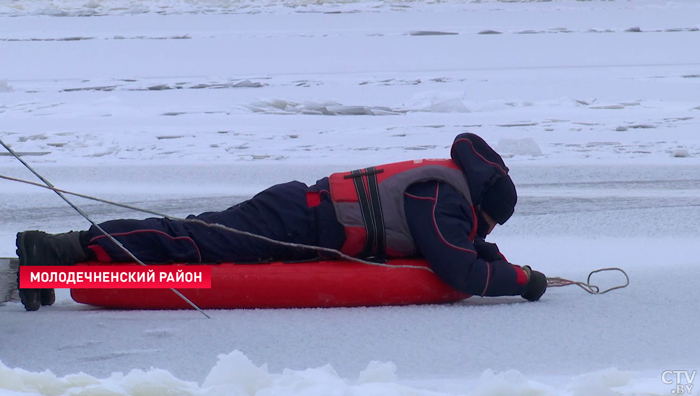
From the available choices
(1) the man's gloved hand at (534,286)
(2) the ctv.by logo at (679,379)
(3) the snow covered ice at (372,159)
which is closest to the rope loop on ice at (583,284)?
(3) the snow covered ice at (372,159)

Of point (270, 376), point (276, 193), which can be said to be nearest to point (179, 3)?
point (276, 193)

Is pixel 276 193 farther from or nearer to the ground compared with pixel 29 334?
farther from the ground

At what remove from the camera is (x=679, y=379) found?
6.32 feet

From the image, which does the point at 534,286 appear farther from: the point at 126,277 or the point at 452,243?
the point at 126,277

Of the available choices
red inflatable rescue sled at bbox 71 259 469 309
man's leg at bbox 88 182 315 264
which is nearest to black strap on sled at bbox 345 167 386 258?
red inflatable rescue sled at bbox 71 259 469 309

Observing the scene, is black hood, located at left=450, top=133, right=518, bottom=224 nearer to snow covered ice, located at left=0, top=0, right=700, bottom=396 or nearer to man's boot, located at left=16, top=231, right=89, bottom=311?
snow covered ice, located at left=0, top=0, right=700, bottom=396

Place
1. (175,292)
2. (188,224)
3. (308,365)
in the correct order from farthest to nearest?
(188,224), (175,292), (308,365)

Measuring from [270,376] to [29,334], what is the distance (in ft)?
2.81

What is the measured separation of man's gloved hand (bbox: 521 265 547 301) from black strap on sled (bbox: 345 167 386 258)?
464mm

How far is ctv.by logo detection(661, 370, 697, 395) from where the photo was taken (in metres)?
1.84

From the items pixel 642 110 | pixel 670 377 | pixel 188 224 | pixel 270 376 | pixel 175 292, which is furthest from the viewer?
pixel 642 110

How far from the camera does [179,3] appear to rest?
15562 millimetres

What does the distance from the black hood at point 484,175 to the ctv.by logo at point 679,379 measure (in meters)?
0.78

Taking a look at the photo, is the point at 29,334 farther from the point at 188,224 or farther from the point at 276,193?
the point at 276,193
